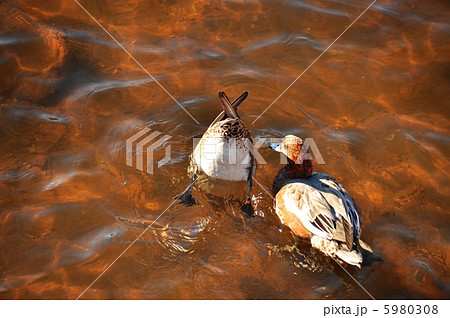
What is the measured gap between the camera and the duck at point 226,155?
15.6ft

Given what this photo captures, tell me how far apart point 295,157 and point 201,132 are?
52.0 inches

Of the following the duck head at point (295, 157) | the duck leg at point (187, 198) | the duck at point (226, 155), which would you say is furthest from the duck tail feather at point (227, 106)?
the duck leg at point (187, 198)

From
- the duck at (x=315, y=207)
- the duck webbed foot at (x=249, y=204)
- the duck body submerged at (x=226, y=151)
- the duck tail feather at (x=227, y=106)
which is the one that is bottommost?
the duck webbed foot at (x=249, y=204)

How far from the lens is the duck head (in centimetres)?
511

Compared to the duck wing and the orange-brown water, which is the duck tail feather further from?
the duck wing

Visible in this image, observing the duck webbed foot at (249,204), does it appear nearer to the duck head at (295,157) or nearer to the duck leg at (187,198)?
the duck head at (295,157)

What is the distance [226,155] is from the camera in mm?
4809

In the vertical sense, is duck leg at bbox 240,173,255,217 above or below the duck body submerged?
below

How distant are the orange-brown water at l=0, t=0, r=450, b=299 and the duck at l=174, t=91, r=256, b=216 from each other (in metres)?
0.17

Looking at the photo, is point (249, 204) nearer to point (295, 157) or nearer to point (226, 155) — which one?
point (226, 155)

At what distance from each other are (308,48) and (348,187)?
8.60 feet

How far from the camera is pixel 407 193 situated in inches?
203

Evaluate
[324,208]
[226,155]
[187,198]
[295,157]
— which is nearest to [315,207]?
[324,208]

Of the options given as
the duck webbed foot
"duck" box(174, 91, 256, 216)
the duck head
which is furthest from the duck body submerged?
the duck head
